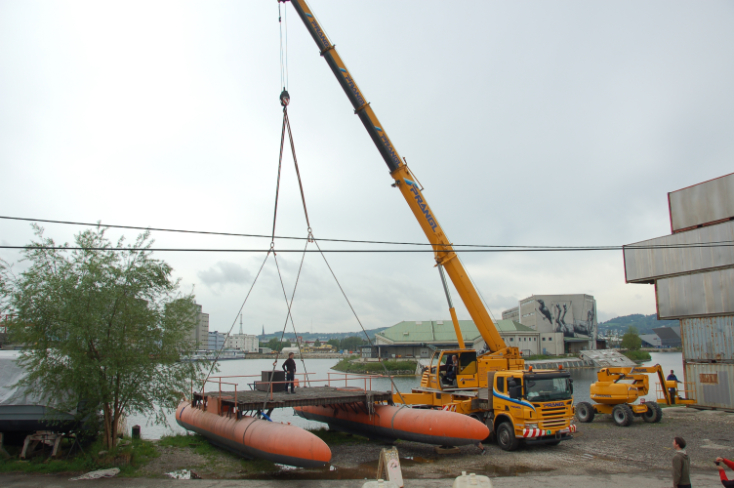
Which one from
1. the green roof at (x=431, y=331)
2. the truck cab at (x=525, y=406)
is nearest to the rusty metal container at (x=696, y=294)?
the truck cab at (x=525, y=406)

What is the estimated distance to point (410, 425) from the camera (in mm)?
15352

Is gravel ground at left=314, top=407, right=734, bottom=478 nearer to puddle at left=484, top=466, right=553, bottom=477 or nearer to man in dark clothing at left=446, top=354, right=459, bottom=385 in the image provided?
puddle at left=484, top=466, right=553, bottom=477

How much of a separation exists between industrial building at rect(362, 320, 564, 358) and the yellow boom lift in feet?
198

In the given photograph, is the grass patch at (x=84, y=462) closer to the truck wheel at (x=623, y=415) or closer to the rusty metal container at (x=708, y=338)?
the truck wheel at (x=623, y=415)

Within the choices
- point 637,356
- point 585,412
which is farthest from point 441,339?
point 585,412

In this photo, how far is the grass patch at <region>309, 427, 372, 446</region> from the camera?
17984mm

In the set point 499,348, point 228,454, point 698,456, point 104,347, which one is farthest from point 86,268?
point 698,456

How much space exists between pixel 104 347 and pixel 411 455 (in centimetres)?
993

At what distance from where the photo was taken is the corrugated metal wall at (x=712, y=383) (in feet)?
74.3

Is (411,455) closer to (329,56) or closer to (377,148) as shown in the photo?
(377,148)

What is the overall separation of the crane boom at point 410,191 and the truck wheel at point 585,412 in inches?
189

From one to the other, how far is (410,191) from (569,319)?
98521mm

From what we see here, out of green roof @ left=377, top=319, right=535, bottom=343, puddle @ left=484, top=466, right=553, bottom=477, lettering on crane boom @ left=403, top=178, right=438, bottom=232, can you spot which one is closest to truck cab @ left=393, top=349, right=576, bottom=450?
puddle @ left=484, top=466, right=553, bottom=477

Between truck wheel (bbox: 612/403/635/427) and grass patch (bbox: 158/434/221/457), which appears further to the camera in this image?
truck wheel (bbox: 612/403/635/427)
